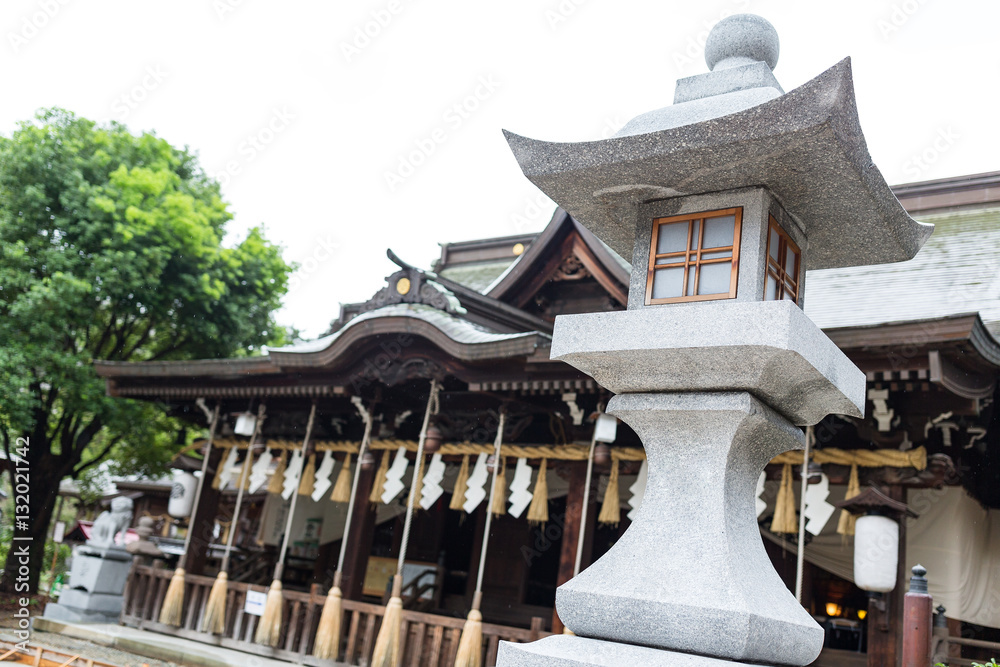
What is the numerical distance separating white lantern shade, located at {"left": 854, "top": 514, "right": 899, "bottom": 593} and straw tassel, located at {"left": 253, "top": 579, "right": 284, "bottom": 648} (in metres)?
6.03

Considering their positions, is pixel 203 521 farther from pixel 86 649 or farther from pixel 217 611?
pixel 217 611

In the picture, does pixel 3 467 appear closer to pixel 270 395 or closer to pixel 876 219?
pixel 270 395

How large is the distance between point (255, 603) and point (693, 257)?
7.38m

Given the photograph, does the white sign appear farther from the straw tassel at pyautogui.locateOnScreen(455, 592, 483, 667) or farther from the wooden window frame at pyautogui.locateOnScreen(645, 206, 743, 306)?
the wooden window frame at pyautogui.locateOnScreen(645, 206, 743, 306)

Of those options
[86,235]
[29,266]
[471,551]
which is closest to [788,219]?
[471,551]

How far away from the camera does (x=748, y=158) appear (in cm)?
387

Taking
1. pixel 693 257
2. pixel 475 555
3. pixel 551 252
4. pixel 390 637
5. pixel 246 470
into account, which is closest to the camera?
pixel 693 257

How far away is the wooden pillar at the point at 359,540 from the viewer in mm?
9844

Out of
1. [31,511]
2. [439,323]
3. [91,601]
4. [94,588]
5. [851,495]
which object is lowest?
[91,601]

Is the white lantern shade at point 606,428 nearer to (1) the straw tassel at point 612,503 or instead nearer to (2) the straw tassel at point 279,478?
(1) the straw tassel at point 612,503

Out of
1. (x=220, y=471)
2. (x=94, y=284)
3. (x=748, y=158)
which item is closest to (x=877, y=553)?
(x=748, y=158)

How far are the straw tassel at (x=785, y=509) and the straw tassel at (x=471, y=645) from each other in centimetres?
296

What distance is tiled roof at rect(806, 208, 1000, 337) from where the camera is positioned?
8516 millimetres

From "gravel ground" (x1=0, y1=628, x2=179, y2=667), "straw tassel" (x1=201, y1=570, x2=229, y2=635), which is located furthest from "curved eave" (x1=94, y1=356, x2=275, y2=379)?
"gravel ground" (x1=0, y1=628, x2=179, y2=667)
